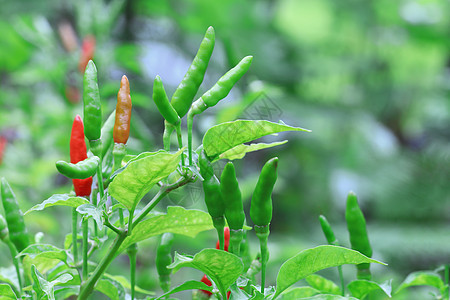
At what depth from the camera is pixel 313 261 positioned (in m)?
0.30

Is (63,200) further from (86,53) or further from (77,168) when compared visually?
(86,53)

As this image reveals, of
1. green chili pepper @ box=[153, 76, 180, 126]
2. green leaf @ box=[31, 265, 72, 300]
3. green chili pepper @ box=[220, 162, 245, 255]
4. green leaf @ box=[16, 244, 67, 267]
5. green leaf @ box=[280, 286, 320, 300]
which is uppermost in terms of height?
green chili pepper @ box=[153, 76, 180, 126]

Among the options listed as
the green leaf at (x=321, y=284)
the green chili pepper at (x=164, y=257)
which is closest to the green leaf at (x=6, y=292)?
the green chili pepper at (x=164, y=257)

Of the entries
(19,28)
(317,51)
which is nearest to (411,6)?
(317,51)

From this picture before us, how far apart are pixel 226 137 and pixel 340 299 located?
12 centimetres

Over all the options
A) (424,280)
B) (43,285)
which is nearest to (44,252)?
(43,285)

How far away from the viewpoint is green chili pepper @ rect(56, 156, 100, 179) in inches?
10.1

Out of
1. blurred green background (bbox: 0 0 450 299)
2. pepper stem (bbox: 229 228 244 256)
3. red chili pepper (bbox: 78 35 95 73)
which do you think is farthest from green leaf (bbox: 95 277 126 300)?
blurred green background (bbox: 0 0 450 299)

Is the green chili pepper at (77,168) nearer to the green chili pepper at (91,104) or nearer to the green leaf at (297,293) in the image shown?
the green chili pepper at (91,104)

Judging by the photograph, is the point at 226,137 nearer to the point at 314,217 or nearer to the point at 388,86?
the point at 314,217

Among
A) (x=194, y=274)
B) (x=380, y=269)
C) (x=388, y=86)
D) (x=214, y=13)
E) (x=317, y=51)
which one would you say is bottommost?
(x=380, y=269)

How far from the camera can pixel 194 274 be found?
170 centimetres

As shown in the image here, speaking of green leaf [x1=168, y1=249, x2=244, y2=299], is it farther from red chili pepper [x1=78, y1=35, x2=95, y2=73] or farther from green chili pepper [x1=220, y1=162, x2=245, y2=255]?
red chili pepper [x1=78, y1=35, x2=95, y2=73]

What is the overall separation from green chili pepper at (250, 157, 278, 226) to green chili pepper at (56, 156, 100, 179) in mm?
100
